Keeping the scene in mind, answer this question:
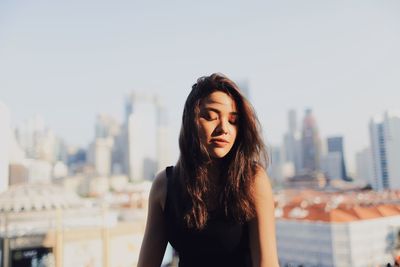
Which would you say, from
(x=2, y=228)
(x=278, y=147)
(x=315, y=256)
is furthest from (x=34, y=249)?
(x=278, y=147)

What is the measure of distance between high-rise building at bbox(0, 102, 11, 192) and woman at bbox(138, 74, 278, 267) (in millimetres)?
1856

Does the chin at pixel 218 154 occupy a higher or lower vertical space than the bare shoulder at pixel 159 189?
higher

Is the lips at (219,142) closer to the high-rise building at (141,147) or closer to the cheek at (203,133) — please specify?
the cheek at (203,133)

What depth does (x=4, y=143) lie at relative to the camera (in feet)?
6.73

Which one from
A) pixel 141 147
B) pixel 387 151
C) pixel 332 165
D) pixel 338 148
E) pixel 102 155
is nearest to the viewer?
pixel 387 151

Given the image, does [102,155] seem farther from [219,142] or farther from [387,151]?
[219,142]

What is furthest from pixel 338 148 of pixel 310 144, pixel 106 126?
pixel 106 126

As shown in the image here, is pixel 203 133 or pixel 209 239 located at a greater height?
pixel 203 133

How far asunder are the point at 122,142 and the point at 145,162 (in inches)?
93.6

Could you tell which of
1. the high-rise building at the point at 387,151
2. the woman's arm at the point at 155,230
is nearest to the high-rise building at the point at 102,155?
the high-rise building at the point at 387,151

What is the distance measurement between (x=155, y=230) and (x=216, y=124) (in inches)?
6.6

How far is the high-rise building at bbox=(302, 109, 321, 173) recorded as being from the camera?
25.7 metres

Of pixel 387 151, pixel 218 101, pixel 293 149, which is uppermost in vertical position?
pixel 218 101

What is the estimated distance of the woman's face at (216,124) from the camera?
433mm
